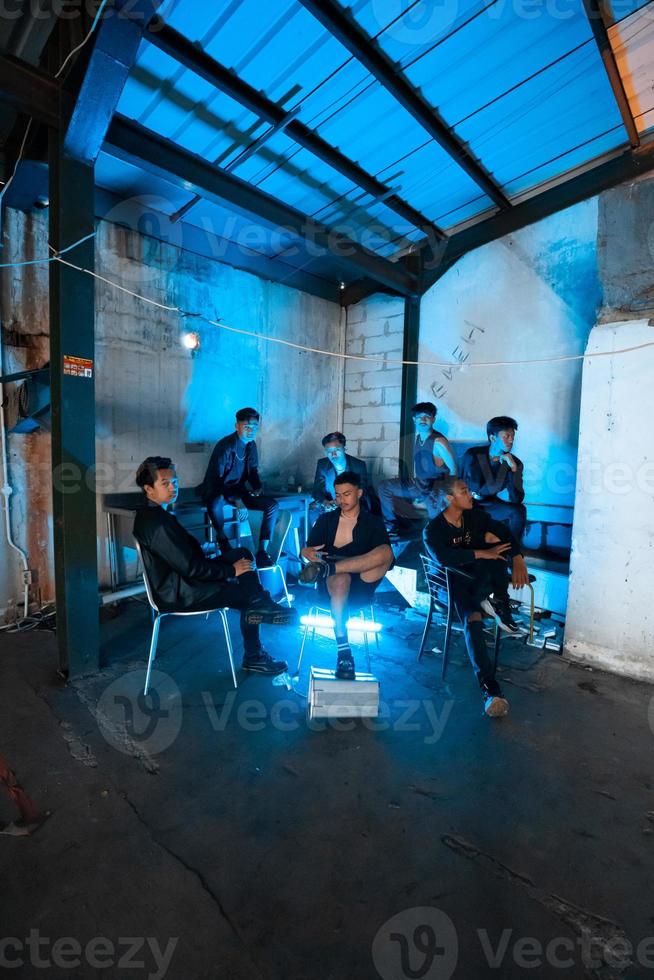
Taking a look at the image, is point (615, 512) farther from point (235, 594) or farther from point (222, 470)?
point (222, 470)

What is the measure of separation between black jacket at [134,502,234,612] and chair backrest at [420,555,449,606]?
163 centimetres

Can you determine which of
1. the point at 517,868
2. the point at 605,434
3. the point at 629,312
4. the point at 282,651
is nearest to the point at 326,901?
the point at 517,868

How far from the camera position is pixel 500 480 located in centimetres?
455

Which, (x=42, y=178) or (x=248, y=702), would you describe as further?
(x=42, y=178)

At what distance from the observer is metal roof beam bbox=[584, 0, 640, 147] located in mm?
3080

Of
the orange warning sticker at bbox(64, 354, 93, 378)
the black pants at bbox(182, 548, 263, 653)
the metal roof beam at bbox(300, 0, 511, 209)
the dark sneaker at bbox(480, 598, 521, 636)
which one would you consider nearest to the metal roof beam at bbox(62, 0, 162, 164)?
the metal roof beam at bbox(300, 0, 511, 209)

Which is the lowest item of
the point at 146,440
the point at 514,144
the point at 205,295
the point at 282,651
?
the point at 282,651

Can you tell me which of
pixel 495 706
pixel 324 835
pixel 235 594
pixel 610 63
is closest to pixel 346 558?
pixel 235 594

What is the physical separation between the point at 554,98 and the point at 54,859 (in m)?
5.74

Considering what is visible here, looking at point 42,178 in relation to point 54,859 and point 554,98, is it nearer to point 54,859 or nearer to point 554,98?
point 554,98

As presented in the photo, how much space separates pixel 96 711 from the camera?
301cm

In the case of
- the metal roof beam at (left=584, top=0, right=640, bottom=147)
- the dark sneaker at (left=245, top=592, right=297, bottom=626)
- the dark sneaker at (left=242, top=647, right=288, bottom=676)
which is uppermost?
the metal roof beam at (left=584, top=0, right=640, bottom=147)

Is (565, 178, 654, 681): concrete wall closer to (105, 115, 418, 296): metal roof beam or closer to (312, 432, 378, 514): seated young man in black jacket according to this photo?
(312, 432, 378, 514): seated young man in black jacket

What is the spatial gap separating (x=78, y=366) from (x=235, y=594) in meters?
1.91
